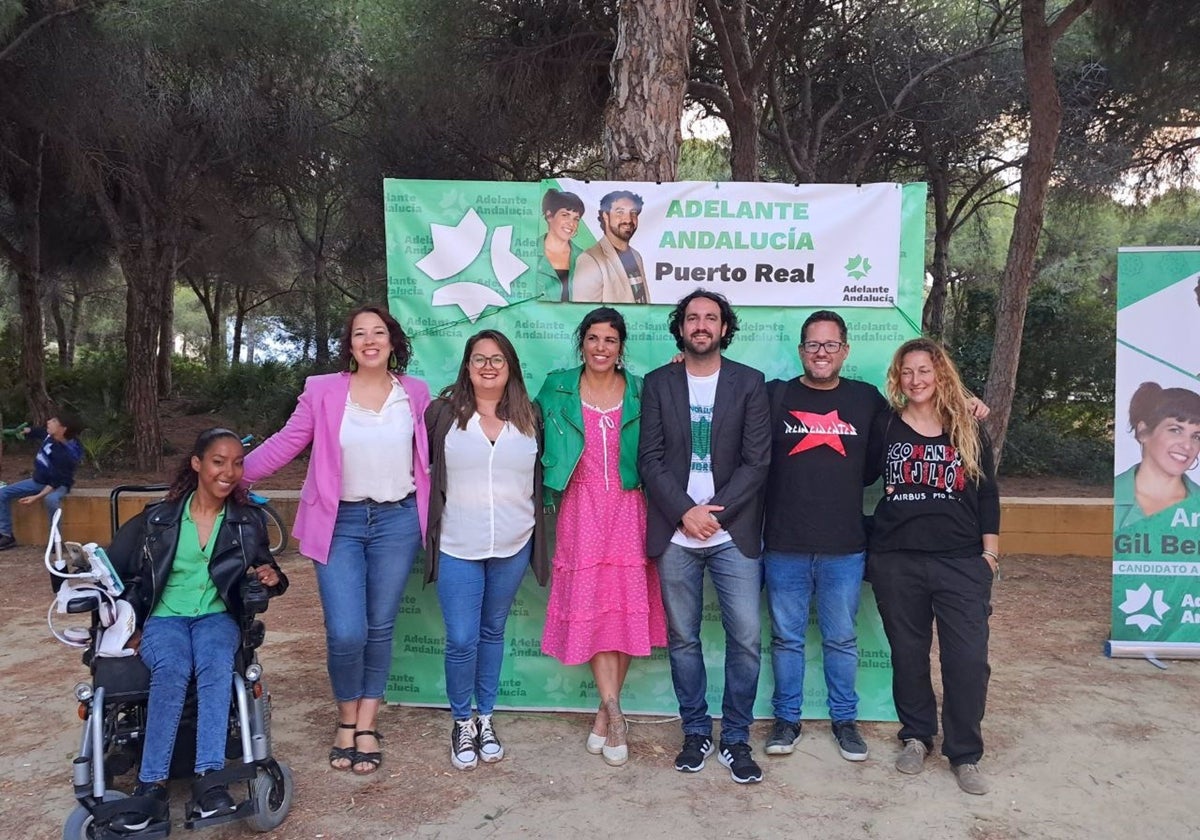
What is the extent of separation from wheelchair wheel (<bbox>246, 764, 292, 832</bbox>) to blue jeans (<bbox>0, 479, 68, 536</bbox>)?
215 inches

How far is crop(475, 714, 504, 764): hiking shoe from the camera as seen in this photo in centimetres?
351

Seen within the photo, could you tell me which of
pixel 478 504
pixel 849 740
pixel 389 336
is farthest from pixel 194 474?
pixel 849 740

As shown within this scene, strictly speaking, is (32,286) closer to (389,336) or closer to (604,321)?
(389,336)

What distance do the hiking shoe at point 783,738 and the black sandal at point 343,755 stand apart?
167 cm

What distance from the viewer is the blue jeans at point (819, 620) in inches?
138

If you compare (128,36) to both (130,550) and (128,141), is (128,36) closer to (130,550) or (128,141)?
(128,141)

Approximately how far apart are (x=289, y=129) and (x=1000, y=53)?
27.3ft

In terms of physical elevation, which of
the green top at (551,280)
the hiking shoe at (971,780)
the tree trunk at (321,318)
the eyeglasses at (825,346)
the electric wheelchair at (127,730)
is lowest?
the hiking shoe at (971,780)

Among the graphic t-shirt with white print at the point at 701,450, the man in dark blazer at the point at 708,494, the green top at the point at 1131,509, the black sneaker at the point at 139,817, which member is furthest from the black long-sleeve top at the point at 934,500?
the black sneaker at the point at 139,817

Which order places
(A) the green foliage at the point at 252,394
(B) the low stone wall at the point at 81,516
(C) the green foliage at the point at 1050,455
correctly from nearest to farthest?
1. (B) the low stone wall at the point at 81,516
2. (C) the green foliage at the point at 1050,455
3. (A) the green foliage at the point at 252,394

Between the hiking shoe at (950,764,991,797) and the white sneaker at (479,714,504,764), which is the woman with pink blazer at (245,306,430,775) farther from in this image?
the hiking shoe at (950,764,991,797)

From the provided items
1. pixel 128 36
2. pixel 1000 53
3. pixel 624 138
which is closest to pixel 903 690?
pixel 624 138

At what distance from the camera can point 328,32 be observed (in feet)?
29.2

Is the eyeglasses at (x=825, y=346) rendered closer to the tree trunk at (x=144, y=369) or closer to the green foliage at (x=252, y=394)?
the tree trunk at (x=144, y=369)
